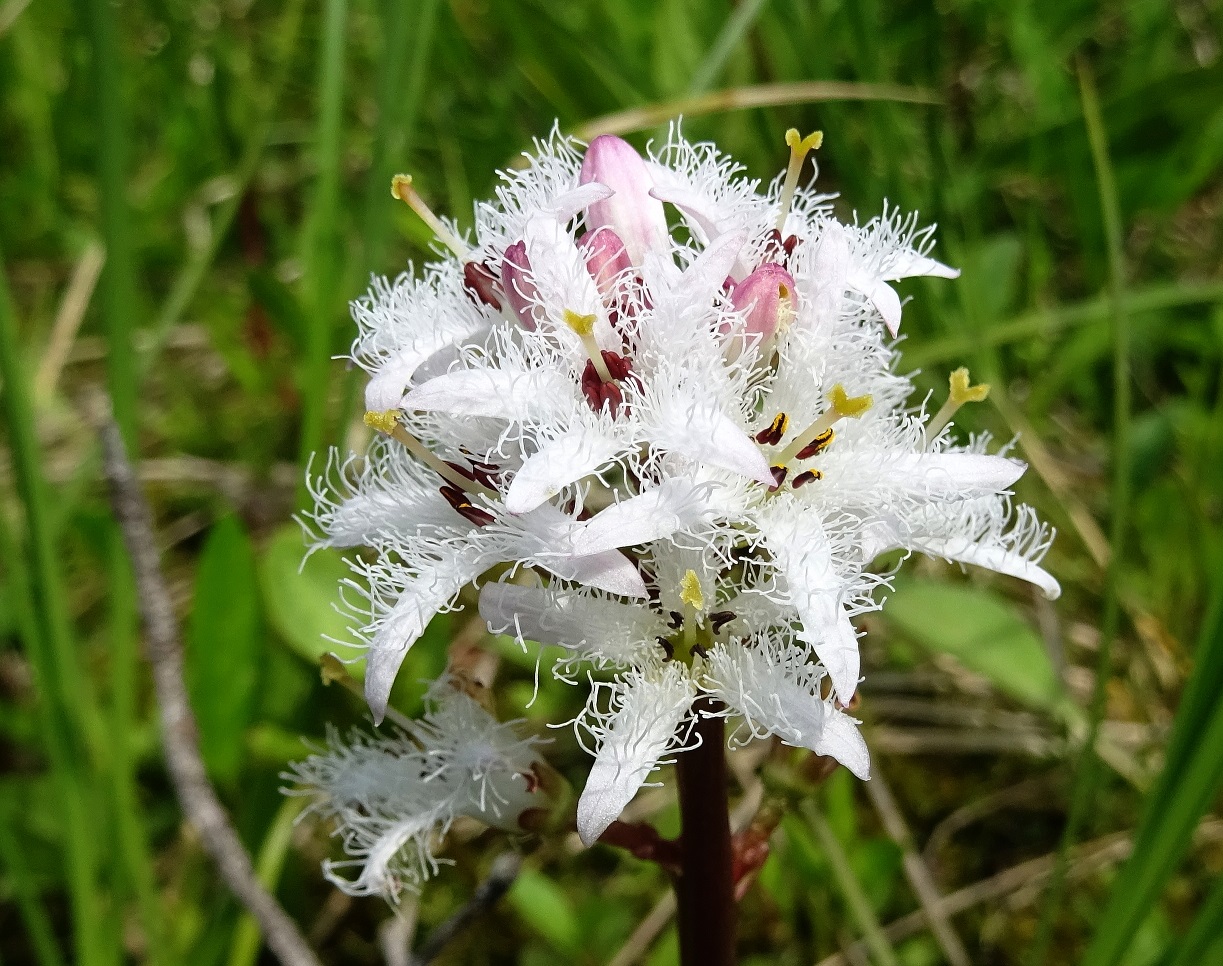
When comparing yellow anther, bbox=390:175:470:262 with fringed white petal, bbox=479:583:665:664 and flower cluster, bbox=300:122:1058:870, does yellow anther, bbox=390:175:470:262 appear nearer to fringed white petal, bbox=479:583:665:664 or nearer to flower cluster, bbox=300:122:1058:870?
flower cluster, bbox=300:122:1058:870

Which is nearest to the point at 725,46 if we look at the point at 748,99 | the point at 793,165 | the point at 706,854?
the point at 748,99

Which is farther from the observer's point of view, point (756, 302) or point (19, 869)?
point (19, 869)

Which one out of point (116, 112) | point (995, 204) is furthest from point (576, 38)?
point (995, 204)

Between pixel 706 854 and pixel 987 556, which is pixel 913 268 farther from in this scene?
pixel 706 854

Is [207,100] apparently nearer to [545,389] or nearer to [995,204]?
[995,204]

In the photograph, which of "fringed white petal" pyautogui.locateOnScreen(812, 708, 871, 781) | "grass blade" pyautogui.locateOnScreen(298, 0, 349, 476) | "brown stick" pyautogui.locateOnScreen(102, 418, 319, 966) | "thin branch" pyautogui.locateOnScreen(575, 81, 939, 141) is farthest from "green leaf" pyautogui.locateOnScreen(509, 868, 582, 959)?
"thin branch" pyautogui.locateOnScreen(575, 81, 939, 141)

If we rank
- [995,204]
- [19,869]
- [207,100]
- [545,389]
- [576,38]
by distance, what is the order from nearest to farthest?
1. [545,389]
2. [19,869]
3. [576,38]
4. [995,204]
5. [207,100]
